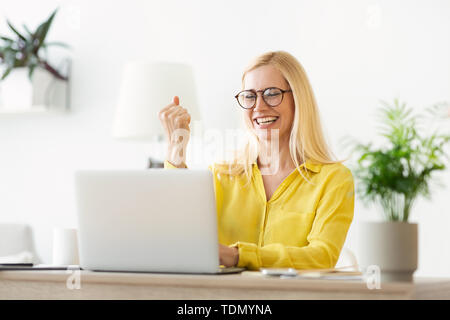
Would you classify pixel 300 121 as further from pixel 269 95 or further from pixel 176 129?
pixel 176 129

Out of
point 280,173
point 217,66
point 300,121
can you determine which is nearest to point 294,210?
point 280,173

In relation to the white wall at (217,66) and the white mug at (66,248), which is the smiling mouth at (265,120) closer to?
the white mug at (66,248)

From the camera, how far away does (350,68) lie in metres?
2.94

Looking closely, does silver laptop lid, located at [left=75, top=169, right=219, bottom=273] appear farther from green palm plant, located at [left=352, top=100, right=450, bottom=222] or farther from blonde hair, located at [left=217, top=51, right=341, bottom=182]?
blonde hair, located at [left=217, top=51, right=341, bottom=182]

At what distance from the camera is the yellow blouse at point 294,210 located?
1699 mm

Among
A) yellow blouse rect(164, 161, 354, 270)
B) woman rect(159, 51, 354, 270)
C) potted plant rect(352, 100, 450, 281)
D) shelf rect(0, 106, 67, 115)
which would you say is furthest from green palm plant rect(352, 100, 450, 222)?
shelf rect(0, 106, 67, 115)

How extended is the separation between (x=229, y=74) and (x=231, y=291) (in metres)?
2.12

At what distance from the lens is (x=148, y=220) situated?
48.6 inches

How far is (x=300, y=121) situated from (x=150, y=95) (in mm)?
1077

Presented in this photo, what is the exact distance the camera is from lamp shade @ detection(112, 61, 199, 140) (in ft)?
9.22

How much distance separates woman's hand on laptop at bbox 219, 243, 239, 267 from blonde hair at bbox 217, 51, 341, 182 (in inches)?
21.6
